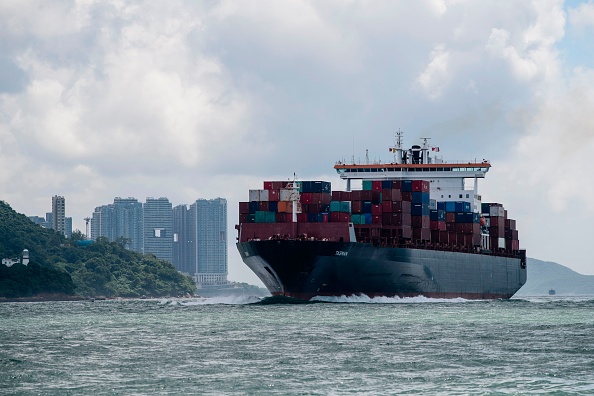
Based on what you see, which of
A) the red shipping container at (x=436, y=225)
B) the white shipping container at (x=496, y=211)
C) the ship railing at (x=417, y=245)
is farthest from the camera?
the white shipping container at (x=496, y=211)

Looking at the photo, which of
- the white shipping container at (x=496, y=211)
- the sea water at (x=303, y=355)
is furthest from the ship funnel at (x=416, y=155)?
the sea water at (x=303, y=355)

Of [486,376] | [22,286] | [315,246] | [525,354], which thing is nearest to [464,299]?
[315,246]

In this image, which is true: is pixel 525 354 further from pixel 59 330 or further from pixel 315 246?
pixel 315 246

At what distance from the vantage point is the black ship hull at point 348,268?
307 ft

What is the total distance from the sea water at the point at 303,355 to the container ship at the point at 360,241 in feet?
50.8


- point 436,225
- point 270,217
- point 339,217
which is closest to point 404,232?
point 339,217

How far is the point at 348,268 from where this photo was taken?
9581cm

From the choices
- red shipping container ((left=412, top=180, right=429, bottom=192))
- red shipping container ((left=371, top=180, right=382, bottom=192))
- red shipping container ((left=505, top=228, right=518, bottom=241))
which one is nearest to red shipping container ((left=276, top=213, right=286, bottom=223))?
red shipping container ((left=371, top=180, right=382, bottom=192))

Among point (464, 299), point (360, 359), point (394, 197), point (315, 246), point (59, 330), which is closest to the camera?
point (360, 359)

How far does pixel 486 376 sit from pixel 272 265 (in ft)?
174

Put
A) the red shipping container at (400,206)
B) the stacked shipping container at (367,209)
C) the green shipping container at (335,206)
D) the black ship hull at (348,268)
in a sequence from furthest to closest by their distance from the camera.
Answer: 1. the red shipping container at (400,206)
2. the green shipping container at (335,206)
3. the stacked shipping container at (367,209)
4. the black ship hull at (348,268)

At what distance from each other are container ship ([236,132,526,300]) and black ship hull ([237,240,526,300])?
0.08 meters

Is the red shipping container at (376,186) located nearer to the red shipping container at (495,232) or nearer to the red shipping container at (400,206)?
the red shipping container at (400,206)

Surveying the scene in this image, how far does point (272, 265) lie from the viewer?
312 ft
